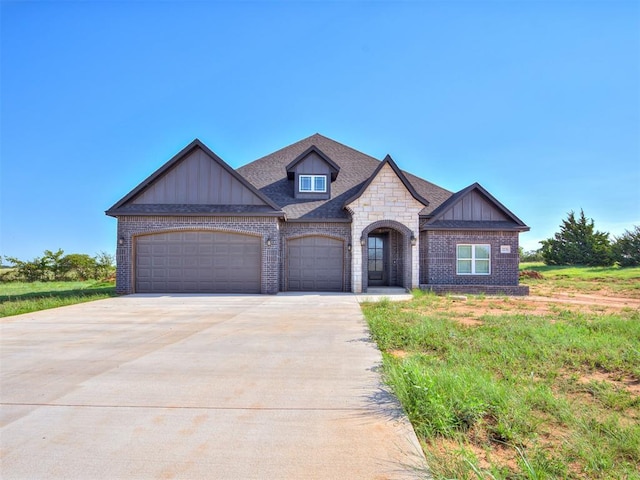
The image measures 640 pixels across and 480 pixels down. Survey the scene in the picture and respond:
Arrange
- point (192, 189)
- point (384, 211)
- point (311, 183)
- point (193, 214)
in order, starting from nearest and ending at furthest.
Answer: point (193, 214), point (192, 189), point (384, 211), point (311, 183)

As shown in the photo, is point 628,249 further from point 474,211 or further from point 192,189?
point 192,189

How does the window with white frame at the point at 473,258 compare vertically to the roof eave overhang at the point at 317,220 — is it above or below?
below

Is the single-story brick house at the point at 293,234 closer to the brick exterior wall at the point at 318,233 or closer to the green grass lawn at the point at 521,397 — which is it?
the brick exterior wall at the point at 318,233

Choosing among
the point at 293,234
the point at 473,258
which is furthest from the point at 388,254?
the point at 293,234

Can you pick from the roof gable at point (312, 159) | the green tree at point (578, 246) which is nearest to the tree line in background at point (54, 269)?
the roof gable at point (312, 159)

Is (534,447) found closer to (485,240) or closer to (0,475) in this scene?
(0,475)

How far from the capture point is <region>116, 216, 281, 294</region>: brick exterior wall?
14.8 metres

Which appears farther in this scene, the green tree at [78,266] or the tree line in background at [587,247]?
the tree line in background at [587,247]

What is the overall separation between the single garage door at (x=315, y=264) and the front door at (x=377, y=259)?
2.57 metres

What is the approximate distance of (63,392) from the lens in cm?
415

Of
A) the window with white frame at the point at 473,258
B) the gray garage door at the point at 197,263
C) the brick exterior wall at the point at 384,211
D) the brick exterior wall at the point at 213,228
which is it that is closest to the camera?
the brick exterior wall at the point at 213,228

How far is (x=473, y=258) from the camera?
16.2 m

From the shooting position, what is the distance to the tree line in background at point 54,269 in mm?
24281

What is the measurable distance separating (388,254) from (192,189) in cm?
999
